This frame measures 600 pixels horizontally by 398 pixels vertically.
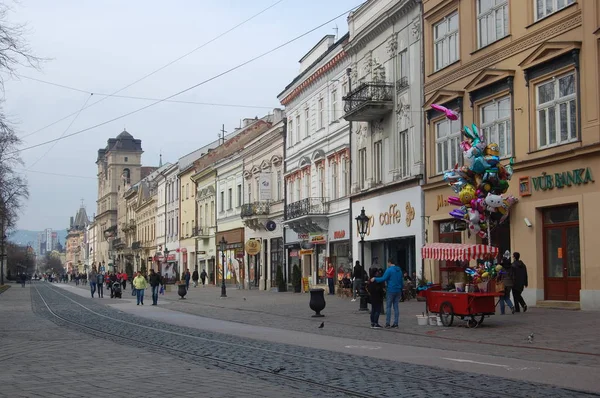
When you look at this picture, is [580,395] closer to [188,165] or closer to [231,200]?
[231,200]

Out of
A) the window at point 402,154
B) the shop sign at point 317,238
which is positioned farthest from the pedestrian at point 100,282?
the window at point 402,154

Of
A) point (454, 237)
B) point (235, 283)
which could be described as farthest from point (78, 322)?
point (235, 283)

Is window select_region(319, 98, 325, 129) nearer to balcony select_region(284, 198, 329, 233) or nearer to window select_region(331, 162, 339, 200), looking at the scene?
window select_region(331, 162, 339, 200)

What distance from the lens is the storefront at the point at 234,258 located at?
60.9 metres

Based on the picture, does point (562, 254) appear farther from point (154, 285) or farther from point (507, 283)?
point (154, 285)

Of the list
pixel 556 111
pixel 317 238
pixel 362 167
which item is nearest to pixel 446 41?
pixel 556 111

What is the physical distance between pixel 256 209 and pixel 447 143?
2566cm

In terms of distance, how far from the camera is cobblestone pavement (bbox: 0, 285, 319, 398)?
422 inches

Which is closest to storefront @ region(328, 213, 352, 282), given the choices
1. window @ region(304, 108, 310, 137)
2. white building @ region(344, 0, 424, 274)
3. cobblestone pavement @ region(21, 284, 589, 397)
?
white building @ region(344, 0, 424, 274)

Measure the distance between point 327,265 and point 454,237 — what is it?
1412 cm

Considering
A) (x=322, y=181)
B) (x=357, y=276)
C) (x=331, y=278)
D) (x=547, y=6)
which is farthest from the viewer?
(x=322, y=181)

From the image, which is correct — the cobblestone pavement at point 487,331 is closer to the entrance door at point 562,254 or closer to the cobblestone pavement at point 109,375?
the entrance door at point 562,254

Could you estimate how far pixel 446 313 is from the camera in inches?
835

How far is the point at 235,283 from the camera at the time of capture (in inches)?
2505
